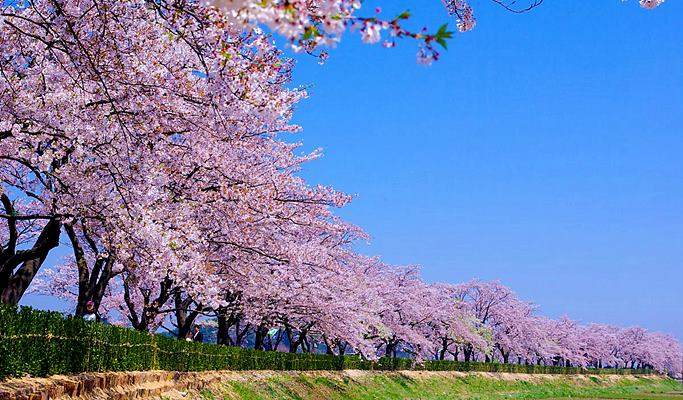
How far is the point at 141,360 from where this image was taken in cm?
1686

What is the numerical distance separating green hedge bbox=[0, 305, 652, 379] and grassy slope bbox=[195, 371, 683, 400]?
1177mm

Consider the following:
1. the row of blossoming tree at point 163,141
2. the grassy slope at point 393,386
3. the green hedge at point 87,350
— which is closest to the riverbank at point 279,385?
the grassy slope at point 393,386

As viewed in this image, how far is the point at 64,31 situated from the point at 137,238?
3.84 m

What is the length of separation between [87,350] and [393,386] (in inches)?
1244

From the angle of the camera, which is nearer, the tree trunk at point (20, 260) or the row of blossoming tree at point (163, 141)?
the row of blossoming tree at point (163, 141)

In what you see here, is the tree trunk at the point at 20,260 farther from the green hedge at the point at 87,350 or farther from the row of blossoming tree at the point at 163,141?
the green hedge at the point at 87,350

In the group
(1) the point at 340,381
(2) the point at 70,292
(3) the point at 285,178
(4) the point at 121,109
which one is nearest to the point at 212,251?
(3) the point at 285,178

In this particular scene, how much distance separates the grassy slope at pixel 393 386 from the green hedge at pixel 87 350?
46.4 inches

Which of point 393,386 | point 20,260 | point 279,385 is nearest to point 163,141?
point 20,260

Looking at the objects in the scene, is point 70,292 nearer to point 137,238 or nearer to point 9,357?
point 137,238

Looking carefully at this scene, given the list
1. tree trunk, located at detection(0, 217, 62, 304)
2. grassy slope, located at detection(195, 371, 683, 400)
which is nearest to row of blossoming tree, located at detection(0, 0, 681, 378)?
tree trunk, located at detection(0, 217, 62, 304)

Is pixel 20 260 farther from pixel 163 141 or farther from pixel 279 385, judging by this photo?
pixel 279 385

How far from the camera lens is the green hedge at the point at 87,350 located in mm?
9820

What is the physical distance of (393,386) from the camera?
42.4 m
